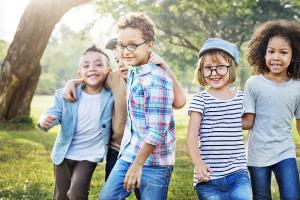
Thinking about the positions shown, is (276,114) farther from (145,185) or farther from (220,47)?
(145,185)

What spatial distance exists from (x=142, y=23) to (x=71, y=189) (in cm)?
148

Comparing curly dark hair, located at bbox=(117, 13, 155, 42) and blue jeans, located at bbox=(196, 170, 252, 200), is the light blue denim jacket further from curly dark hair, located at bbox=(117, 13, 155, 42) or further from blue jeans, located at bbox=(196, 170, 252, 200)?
blue jeans, located at bbox=(196, 170, 252, 200)

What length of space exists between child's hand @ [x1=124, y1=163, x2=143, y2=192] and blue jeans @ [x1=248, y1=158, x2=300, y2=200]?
1.05 meters

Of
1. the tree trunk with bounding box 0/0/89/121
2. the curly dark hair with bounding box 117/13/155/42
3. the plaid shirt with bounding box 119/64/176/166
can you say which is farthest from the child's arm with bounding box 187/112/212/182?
the tree trunk with bounding box 0/0/89/121

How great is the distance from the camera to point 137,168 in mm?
3535

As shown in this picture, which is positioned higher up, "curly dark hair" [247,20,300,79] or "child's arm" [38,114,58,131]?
"curly dark hair" [247,20,300,79]

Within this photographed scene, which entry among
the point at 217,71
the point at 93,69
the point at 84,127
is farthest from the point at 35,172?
the point at 217,71

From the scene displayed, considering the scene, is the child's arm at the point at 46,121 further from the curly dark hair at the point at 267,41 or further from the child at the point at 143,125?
the curly dark hair at the point at 267,41

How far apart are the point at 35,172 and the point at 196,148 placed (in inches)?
182

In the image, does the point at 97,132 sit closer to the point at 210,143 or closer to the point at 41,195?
the point at 210,143

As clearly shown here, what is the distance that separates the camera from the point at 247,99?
4.07 metres

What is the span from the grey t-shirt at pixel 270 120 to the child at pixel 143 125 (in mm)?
727

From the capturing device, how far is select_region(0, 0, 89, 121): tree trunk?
13.1 meters

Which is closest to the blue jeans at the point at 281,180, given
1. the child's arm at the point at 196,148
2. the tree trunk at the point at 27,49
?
the child's arm at the point at 196,148
